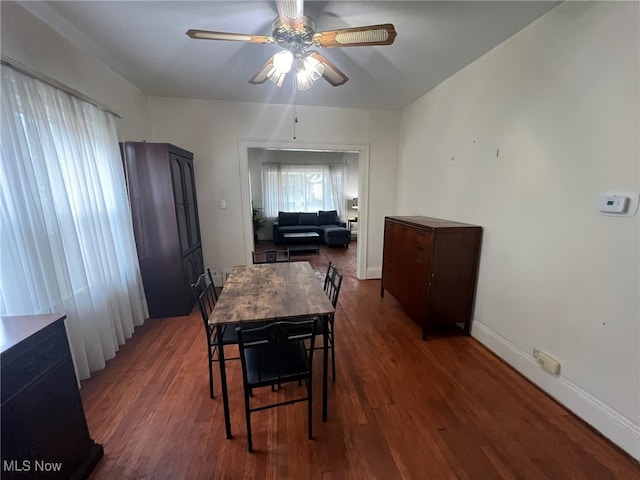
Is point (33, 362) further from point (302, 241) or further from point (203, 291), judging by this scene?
point (302, 241)

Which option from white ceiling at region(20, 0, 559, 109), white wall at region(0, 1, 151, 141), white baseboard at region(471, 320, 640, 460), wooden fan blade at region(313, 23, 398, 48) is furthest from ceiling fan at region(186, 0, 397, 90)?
white baseboard at region(471, 320, 640, 460)

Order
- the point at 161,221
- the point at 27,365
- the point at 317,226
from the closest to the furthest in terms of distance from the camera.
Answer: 1. the point at 27,365
2. the point at 161,221
3. the point at 317,226

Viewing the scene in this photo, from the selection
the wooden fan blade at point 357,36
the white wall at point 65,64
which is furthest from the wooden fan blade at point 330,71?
the white wall at point 65,64

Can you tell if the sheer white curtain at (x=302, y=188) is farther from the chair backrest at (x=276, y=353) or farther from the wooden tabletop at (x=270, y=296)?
the chair backrest at (x=276, y=353)

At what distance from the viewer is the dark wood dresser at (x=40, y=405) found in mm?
929

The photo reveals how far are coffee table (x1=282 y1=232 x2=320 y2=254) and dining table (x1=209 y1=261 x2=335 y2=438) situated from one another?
3.79 metres

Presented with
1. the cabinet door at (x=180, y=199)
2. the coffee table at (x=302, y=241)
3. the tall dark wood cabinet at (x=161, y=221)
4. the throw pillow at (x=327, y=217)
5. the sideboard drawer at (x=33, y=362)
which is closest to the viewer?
the sideboard drawer at (x=33, y=362)

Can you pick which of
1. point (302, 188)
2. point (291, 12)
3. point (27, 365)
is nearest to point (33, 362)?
point (27, 365)

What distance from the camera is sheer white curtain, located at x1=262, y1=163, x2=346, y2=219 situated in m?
7.28

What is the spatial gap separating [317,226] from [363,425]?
18.0 feet

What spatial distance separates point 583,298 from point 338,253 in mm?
4507

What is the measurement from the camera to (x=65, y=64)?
6.16ft

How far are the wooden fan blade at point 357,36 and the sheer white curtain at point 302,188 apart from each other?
231 inches

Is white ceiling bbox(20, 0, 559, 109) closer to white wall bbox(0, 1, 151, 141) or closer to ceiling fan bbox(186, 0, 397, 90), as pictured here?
white wall bbox(0, 1, 151, 141)
